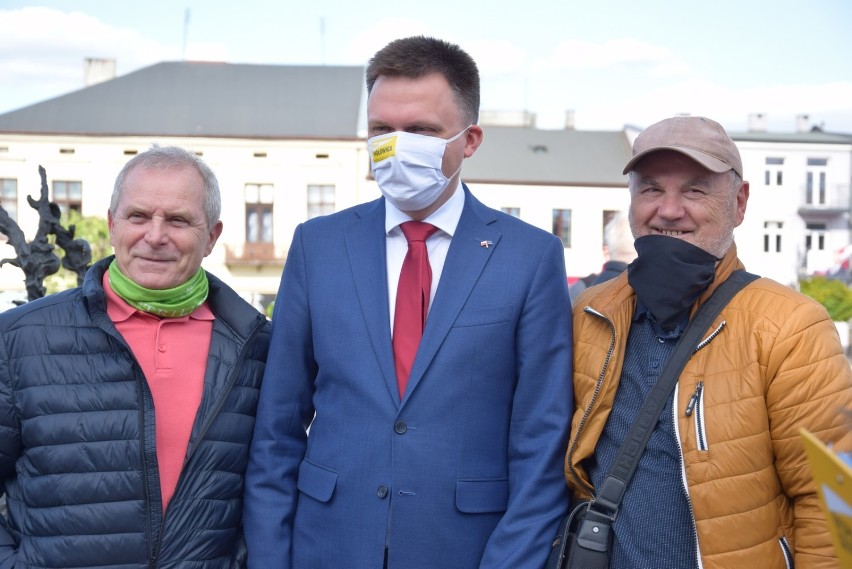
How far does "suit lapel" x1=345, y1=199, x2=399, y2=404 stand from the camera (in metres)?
2.65

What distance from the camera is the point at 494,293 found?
8.83 feet

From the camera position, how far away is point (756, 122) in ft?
129

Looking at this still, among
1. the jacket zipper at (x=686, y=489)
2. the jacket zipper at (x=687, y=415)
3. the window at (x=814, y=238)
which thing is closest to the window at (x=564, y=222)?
the window at (x=814, y=238)

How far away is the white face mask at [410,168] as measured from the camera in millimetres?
2750

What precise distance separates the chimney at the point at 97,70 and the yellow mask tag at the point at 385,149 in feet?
124

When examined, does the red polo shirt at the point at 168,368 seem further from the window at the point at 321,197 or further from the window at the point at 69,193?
the window at the point at 69,193

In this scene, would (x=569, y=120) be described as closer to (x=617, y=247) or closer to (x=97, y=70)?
(x=97, y=70)

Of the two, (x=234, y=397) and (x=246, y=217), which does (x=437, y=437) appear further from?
(x=246, y=217)

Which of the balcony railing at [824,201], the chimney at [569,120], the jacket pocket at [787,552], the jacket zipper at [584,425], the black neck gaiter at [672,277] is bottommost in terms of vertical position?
the jacket pocket at [787,552]

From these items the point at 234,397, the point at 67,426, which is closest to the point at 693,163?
the point at 234,397

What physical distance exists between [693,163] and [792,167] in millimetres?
36686

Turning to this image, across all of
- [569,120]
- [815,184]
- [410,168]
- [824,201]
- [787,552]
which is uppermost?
[569,120]

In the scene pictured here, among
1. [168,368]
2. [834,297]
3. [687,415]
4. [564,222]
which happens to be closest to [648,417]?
[687,415]

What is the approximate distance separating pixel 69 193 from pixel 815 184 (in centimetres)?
3032
